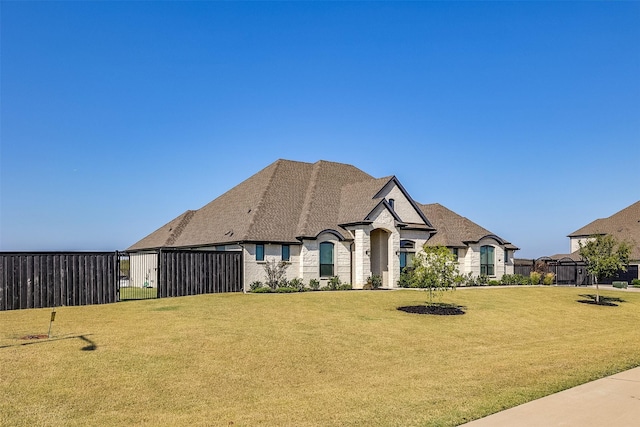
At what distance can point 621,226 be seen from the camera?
55.8m

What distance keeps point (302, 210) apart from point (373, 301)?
11.6 metres

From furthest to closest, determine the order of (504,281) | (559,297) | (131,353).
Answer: (504,281) < (559,297) < (131,353)

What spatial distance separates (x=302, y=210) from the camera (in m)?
36.4

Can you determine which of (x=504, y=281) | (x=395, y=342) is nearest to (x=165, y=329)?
(x=395, y=342)

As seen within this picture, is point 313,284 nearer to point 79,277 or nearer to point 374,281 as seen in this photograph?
point 374,281

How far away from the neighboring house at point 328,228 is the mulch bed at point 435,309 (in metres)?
9.89

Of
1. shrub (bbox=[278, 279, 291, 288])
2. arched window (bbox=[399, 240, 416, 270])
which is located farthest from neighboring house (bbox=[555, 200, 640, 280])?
shrub (bbox=[278, 279, 291, 288])

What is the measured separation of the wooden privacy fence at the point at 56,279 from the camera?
22203mm

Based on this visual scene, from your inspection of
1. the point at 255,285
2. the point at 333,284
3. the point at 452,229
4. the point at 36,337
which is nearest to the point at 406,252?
the point at 452,229

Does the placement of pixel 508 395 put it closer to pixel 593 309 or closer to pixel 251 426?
pixel 251 426

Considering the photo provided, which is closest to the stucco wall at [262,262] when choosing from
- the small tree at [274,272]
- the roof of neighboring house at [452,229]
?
the small tree at [274,272]

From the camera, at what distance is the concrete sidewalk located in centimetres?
794

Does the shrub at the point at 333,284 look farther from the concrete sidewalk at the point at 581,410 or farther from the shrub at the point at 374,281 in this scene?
the concrete sidewalk at the point at 581,410

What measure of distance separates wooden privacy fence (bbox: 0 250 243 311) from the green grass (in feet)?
4.57
